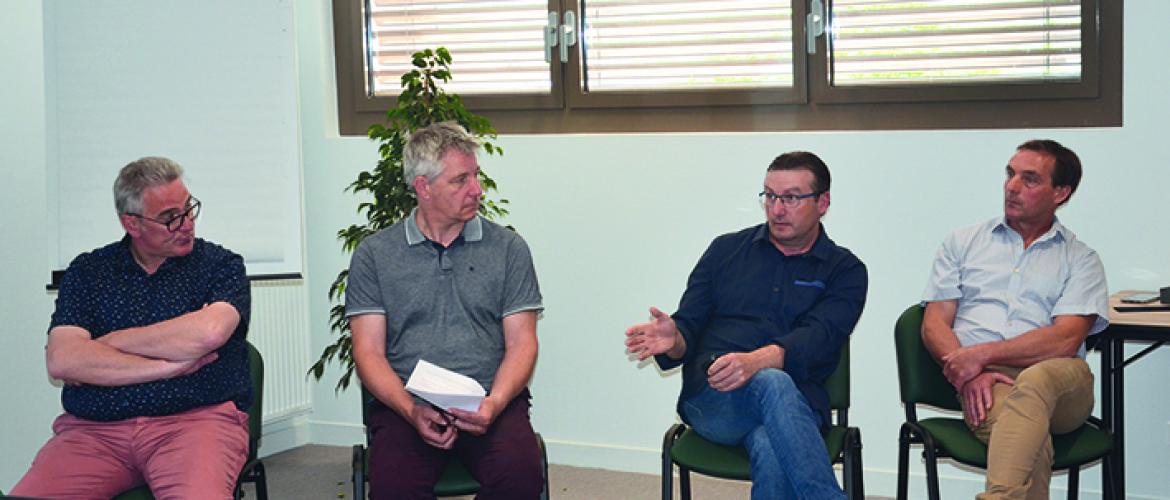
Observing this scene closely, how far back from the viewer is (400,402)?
3062 mm

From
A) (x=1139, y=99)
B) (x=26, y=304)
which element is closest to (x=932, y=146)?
(x=1139, y=99)

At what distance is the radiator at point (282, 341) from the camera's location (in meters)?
4.71

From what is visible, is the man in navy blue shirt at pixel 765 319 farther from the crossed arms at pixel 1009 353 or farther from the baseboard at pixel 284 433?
the baseboard at pixel 284 433

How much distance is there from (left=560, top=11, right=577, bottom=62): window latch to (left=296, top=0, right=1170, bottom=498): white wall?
351mm

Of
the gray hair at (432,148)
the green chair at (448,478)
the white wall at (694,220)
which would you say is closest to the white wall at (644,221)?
the white wall at (694,220)

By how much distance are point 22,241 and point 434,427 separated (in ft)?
6.06

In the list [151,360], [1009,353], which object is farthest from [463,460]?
[1009,353]

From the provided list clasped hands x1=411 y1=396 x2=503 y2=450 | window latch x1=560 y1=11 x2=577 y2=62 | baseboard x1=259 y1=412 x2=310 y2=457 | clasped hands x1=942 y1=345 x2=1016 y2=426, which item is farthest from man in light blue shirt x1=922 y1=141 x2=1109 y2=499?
baseboard x1=259 y1=412 x2=310 y2=457

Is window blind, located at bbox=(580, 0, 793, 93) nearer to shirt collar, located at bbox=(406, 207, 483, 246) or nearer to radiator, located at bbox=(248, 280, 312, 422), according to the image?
shirt collar, located at bbox=(406, 207, 483, 246)

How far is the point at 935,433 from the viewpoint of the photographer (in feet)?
10.7

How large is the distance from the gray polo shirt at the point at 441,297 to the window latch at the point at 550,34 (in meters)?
1.55

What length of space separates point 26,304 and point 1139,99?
150 inches

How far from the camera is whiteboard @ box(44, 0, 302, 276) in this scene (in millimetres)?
3982

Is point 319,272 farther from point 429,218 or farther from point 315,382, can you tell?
point 429,218
